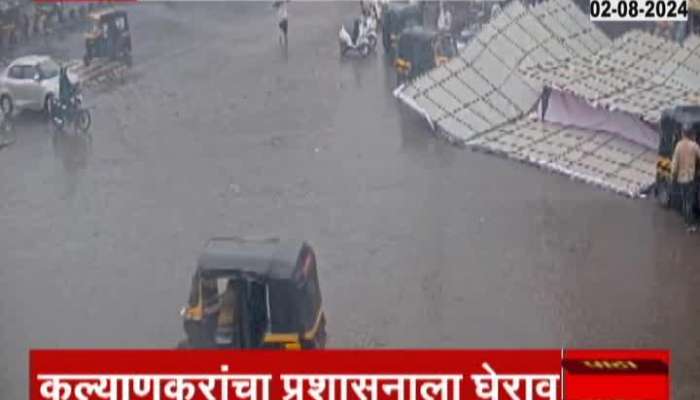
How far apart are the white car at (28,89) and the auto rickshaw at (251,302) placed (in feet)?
42.7

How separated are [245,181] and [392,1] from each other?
556 inches

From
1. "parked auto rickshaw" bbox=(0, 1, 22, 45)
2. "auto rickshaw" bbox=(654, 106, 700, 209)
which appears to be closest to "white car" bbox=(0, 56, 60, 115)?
"parked auto rickshaw" bbox=(0, 1, 22, 45)

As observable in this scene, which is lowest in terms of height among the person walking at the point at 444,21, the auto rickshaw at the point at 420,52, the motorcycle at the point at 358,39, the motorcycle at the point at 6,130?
the motorcycle at the point at 6,130

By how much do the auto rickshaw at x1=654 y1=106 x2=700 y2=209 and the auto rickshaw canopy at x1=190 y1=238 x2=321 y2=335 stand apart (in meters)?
6.99

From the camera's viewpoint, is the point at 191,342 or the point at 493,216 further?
the point at 493,216

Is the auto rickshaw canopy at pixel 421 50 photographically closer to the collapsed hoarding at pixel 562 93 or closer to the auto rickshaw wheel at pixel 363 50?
the collapsed hoarding at pixel 562 93

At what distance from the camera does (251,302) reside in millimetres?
10992

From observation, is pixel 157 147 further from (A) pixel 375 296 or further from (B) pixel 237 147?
(A) pixel 375 296

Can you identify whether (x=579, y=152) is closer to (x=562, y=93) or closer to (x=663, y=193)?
(x=562, y=93)

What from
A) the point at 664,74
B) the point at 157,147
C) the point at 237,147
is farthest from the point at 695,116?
the point at 157,147

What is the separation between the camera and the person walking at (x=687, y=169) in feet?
51.3

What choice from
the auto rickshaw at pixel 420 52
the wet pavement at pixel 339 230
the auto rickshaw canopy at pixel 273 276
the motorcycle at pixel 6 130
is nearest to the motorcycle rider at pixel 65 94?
the wet pavement at pixel 339 230

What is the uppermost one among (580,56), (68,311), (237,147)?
(580,56)

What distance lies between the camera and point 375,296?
13.7 m
